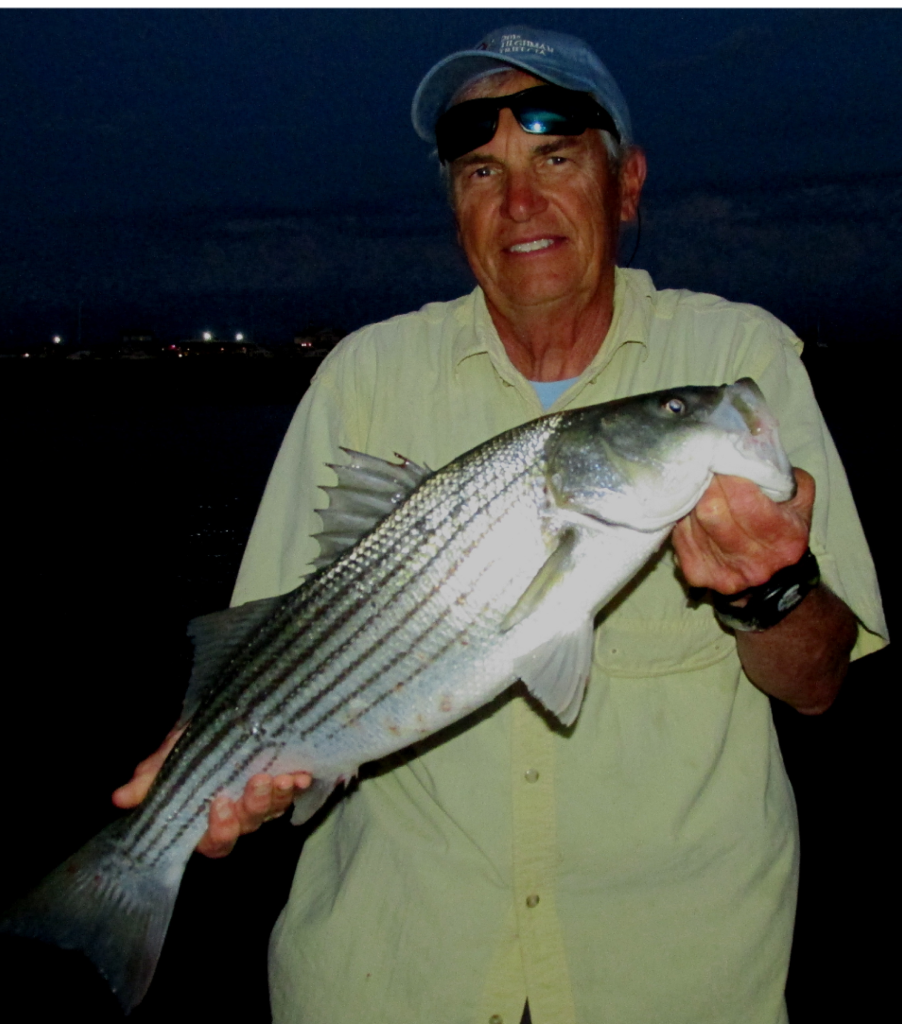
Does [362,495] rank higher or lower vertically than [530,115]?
lower

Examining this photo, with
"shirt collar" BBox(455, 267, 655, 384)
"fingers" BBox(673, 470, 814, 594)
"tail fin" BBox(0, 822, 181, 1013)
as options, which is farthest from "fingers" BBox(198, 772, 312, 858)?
"shirt collar" BBox(455, 267, 655, 384)

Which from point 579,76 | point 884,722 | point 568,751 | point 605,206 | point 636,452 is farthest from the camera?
point 884,722

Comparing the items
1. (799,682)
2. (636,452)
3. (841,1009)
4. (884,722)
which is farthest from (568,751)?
(884,722)

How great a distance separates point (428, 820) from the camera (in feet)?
8.82

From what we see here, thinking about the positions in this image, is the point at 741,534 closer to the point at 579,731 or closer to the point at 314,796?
the point at 579,731

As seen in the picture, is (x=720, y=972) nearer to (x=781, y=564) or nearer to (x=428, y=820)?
(x=428, y=820)

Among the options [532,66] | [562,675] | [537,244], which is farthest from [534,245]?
[562,675]

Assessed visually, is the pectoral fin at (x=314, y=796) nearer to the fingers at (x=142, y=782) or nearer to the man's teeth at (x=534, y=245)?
the fingers at (x=142, y=782)

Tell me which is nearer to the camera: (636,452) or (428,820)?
(636,452)

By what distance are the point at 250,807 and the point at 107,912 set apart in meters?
0.62

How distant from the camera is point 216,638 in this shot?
113 inches

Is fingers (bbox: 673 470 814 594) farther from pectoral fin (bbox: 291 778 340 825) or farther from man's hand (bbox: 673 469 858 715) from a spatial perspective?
pectoral fin (bbox: 291 778 340 825)

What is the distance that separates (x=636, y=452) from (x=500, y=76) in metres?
1.70

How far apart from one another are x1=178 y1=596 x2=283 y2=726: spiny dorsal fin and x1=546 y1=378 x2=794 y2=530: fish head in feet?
3.78
